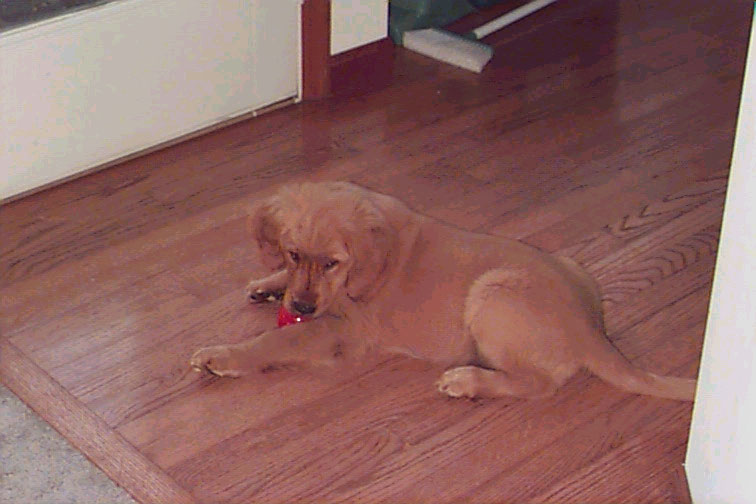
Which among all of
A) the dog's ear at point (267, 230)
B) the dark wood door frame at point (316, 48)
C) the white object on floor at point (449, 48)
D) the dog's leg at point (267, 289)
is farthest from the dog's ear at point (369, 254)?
the white object on floor at point (449, 48)

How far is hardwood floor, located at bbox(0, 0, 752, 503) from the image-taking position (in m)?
1.98

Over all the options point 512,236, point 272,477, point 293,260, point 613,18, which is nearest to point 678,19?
point 613,18

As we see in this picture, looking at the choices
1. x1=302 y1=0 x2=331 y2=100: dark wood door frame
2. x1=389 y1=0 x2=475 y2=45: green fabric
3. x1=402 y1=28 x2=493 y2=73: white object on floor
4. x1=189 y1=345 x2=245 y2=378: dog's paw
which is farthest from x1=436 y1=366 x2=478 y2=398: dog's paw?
x1=389 y1=0 x2=475 y2=45: green fabric

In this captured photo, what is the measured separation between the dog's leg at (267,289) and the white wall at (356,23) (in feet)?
3.35

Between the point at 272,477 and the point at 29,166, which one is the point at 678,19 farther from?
the point at 272,477

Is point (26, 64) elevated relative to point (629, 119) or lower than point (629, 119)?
elevated

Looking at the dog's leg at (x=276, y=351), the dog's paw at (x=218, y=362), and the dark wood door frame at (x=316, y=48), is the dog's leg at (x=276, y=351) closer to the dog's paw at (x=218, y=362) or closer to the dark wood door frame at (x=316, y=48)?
the dog's paw at (x=218, y=362)

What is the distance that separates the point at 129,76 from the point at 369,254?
39.5 inches

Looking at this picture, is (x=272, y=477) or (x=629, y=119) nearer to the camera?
(x=272, y=477)

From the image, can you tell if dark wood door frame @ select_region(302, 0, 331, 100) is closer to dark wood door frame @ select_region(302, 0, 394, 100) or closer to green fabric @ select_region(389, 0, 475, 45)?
dark wood door frame @ select_region(302, 0, 394, 100)

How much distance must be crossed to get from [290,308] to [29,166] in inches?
35.8

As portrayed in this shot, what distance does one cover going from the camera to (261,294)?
7.72 ft

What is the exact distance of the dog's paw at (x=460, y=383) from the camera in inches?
82.8

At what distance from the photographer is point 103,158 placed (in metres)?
2.85
